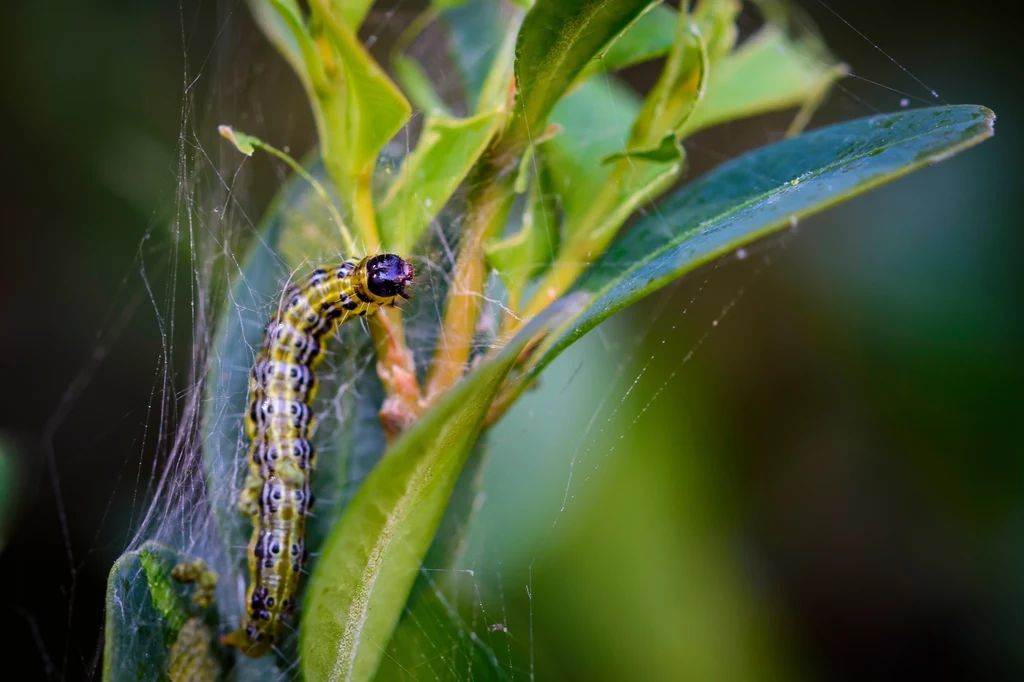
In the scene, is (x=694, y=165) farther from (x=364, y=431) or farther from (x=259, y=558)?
(x=259, y=558)

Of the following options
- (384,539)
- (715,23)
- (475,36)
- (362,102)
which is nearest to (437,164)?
(362,102)

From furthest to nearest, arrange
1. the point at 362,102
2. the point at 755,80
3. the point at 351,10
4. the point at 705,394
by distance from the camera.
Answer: the point at 705,394 < the point at 755,80 < the point at 351,10 < the point at 362,102

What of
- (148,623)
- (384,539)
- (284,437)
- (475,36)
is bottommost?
(148,623)

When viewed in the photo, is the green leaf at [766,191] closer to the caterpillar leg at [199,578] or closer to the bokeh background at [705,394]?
the caterpillar leg at [199,578]

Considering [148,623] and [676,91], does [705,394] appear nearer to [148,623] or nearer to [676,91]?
[676,91]

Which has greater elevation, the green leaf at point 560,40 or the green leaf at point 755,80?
the green leaf at point 755,80

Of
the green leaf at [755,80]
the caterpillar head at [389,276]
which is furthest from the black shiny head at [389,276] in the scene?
the green leaf at [755,80]

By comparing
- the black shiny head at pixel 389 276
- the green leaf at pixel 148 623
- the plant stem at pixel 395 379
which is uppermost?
the black shiny head at pixel 389 276
